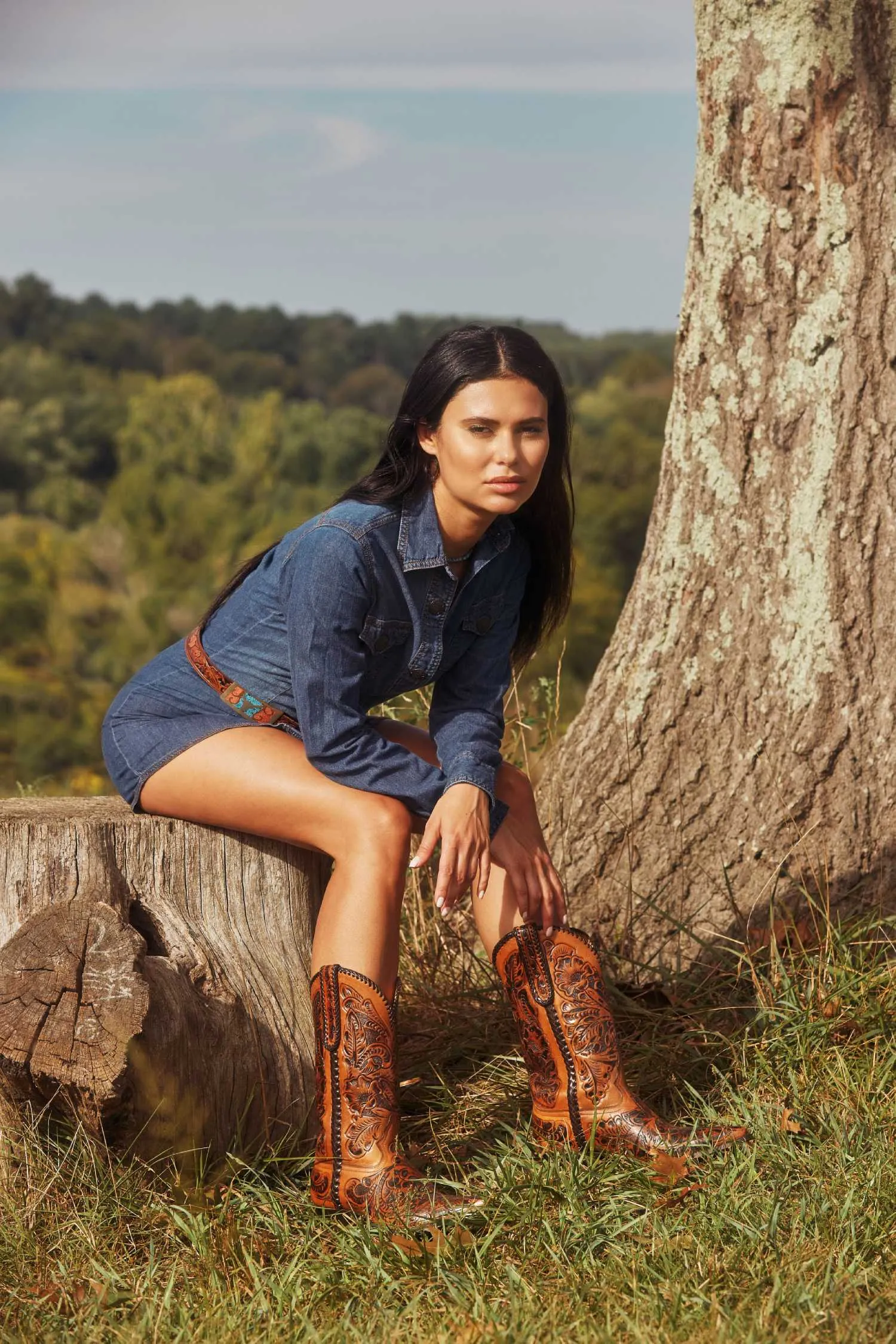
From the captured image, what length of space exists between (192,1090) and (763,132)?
2.48 metres

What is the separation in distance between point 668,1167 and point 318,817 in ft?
2.96

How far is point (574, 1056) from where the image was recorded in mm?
2461

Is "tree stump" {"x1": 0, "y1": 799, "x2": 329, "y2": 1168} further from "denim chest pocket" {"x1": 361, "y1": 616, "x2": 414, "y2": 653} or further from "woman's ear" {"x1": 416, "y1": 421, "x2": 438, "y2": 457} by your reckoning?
"woman's ear" {"x1": 416, "y1": 421, "x2": 438, "y2": 457}

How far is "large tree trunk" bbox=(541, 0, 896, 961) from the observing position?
306 cm

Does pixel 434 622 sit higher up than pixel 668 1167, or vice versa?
pixel 434 622

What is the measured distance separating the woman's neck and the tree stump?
2.39 feet

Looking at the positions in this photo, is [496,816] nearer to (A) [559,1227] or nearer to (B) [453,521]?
(B) [453,521]

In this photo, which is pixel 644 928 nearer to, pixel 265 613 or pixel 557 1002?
pixel 557 1002

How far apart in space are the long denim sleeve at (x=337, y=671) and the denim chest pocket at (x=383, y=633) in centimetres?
5

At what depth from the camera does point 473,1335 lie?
6.31 ft

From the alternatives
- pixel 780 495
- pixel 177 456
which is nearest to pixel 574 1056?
pixel 780 495

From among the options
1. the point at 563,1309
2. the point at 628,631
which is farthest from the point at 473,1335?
the point at 628,631

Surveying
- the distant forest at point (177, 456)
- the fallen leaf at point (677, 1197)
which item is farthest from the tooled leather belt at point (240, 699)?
the distant forest at point (177, 456)

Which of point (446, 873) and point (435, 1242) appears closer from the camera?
point (435, 1242)
